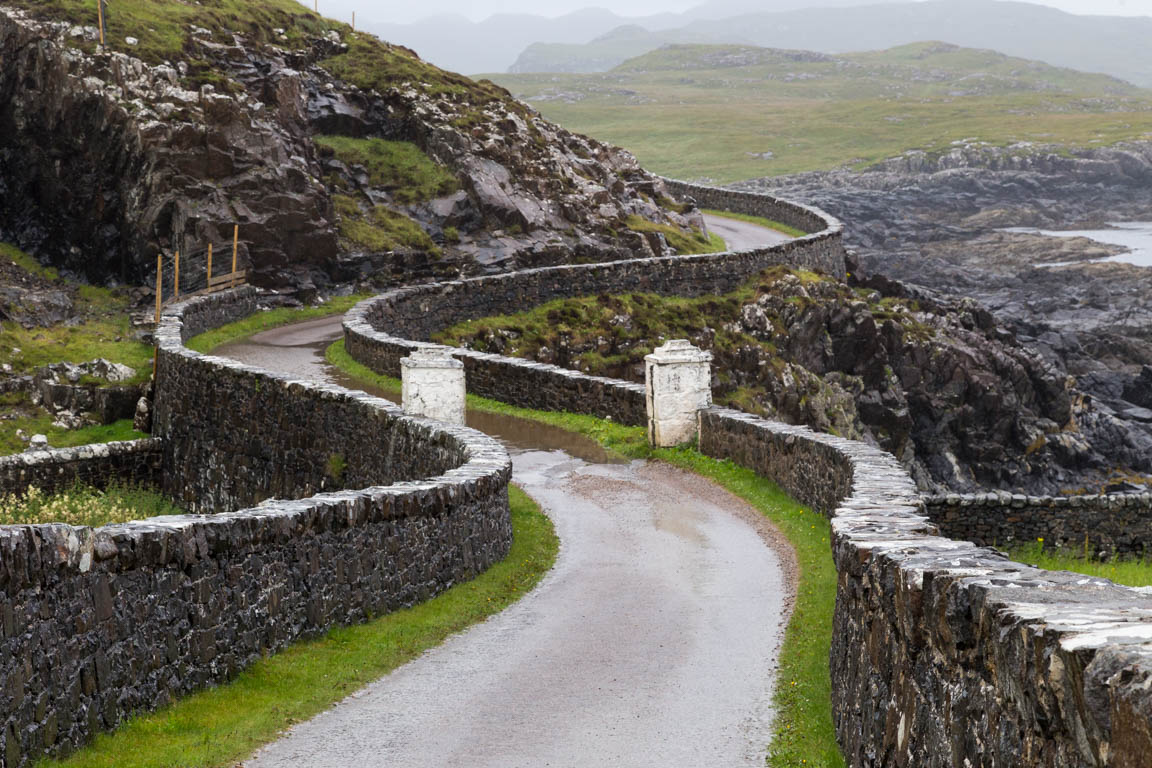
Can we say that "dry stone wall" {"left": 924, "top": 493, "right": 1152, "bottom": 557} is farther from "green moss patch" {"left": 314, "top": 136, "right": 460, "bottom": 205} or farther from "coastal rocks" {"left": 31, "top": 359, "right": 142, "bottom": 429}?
"green moss patch" {"left": 314, "top": 136, "right": 460, "bottom": 205}

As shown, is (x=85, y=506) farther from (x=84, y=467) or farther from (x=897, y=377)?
(x=897, y=377)

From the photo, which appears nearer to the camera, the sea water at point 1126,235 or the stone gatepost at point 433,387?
the stone gatepost at point 433,387

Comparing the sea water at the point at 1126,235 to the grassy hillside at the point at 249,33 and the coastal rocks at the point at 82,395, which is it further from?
the coastal rocks at the point at 82,395

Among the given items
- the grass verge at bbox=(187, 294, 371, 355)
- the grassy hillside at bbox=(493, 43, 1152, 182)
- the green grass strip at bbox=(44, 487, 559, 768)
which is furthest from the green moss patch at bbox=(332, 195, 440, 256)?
the grassy hillside at bbox=(493, 43, 1152, 182)

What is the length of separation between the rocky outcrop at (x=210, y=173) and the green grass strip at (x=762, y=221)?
14497 millimetres

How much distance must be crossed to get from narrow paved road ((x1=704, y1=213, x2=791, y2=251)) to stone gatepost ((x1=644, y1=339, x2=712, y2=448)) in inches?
1297

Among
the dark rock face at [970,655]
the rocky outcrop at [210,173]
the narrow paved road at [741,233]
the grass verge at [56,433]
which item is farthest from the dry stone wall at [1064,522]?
the narrow paved road at [741,233]

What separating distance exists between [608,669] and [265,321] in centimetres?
2981

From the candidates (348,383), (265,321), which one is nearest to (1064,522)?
(348,383)

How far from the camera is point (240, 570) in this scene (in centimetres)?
1109

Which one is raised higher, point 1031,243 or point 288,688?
point 288,688

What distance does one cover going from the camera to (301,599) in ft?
39.6

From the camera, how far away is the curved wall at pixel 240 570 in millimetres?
8625

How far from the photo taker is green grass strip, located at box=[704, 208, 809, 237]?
63531 mm
